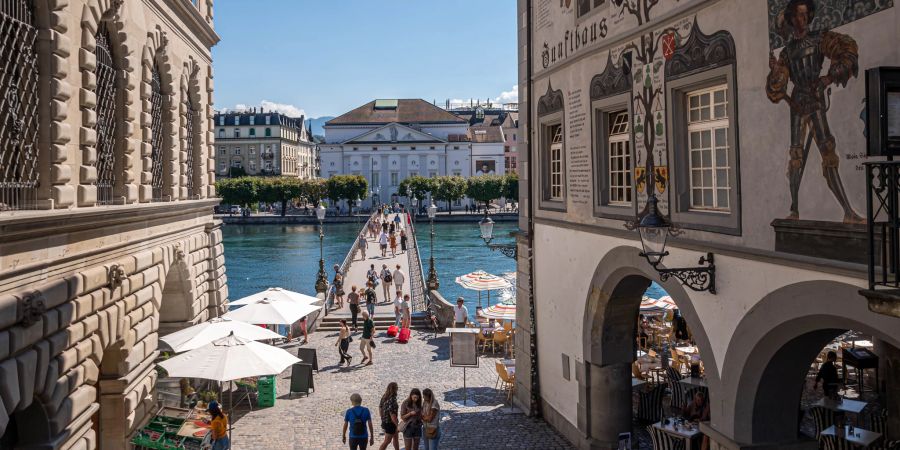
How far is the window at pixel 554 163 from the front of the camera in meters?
15.6

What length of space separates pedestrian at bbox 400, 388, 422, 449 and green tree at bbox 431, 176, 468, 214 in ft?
338

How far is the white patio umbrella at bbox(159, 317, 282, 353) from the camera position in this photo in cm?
1625

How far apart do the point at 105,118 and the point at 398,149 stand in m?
122

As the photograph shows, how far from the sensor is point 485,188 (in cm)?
11525

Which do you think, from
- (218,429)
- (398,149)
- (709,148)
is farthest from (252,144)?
(709,148)

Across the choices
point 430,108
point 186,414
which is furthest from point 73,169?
point 430,108

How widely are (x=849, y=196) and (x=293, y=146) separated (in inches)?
6423

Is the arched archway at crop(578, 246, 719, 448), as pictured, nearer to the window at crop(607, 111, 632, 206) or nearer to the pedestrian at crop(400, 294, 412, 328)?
the window at crop(607, 111, 632, 206)

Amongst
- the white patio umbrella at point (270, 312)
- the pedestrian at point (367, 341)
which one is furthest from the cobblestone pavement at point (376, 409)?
the white patio umbrella at point (270, 312)

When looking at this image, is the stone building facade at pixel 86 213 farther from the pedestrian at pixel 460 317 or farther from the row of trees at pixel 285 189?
the row of trees at pixel 285 189

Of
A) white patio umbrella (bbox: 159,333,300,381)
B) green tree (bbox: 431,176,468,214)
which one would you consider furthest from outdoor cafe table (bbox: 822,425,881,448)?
green tree (bbox: 431,176,468,214)

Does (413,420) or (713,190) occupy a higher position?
(713,190)

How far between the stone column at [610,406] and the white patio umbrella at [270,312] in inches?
364

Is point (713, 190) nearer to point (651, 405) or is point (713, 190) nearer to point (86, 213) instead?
point (651, 405)
